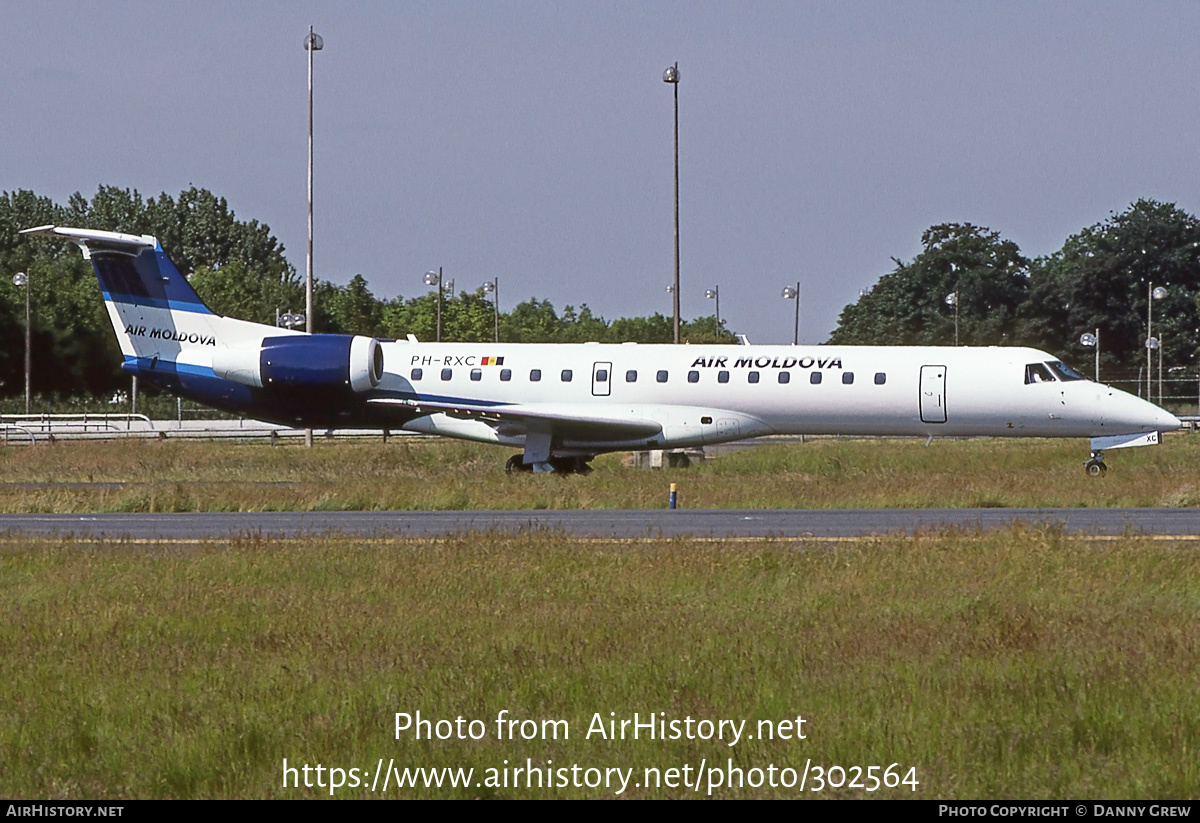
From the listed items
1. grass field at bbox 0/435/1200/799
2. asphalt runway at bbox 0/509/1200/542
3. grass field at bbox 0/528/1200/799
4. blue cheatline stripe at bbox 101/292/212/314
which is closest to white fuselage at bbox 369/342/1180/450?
blue cheatline stripe at bbox 101/292/212/314

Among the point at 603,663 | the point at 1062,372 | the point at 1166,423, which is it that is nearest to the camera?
the point at 603,663

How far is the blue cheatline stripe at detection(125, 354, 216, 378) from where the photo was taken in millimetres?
33094

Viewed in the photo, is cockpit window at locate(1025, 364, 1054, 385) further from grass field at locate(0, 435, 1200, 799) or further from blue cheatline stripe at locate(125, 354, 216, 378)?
blue cheatline stripe at locate(125, 354, 216, 378)

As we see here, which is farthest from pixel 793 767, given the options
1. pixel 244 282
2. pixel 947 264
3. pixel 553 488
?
pixel 244 282

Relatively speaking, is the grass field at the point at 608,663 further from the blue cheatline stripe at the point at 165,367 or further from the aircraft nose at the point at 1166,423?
the blue cheatline stripe at the point at 165,367

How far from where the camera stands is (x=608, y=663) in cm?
1062

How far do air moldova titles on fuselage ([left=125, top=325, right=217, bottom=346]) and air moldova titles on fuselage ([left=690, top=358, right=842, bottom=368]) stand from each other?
10137 mm

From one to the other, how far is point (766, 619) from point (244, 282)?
9598cm

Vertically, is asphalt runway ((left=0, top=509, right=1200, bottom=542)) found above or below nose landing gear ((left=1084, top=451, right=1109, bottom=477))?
below

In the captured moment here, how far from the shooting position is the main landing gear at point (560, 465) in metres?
31.7

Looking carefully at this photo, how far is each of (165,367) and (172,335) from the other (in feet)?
2.26

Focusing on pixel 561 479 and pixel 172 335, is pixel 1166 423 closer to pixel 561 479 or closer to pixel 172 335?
pixel 561 479

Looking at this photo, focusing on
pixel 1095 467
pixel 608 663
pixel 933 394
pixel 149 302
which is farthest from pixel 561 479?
pixel 608 663
